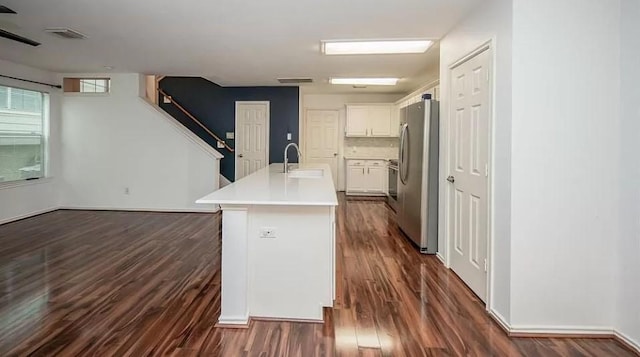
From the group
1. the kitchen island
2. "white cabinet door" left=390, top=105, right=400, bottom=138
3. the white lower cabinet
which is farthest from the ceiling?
the white lower cabinet

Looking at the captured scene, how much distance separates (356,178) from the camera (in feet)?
29.4

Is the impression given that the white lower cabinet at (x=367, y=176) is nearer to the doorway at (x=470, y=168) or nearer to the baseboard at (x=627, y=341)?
the doorway at (x=470, y=168)

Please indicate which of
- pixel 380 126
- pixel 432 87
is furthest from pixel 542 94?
pixel 380 126

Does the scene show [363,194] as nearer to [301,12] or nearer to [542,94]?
[301,12]

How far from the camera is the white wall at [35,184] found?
18.1 feet

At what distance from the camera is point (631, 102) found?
231 centimetres

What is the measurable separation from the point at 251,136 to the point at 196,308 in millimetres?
5615

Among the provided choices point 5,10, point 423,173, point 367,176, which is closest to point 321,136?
point 367,176

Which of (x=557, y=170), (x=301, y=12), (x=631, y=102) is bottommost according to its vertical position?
(x=557, y=170)

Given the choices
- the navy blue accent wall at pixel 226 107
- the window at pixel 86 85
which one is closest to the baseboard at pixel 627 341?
the navy blue accent wall at pixel 226 107

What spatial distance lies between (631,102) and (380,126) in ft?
22.2

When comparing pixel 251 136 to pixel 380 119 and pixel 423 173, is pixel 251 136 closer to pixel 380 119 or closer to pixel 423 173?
pixel 380 119

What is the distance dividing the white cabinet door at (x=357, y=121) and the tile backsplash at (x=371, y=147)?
0.41 metres

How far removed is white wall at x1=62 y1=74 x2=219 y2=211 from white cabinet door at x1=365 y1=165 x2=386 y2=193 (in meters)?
3.64
